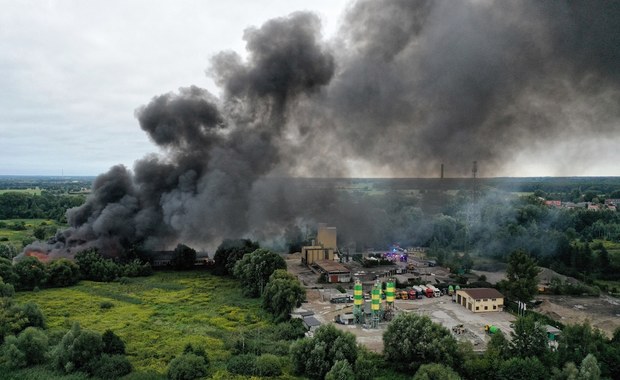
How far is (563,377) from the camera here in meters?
18.4

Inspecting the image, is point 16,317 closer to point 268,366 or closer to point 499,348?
point 268,366

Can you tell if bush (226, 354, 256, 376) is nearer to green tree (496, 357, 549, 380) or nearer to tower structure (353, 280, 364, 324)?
tower structure (353, 280, 364, 324)

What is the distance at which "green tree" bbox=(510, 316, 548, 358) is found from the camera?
67.1 ft

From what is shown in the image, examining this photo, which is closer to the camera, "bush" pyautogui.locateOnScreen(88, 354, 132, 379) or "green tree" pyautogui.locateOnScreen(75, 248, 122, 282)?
"bush" pyautogui.locateOnScreen(88, 354, 132, 379)

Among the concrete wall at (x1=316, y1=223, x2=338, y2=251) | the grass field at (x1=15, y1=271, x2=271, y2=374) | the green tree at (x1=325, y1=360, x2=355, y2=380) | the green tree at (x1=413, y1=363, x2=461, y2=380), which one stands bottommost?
the grass field at (x1=15, y1=271, x2=271, y2=374)

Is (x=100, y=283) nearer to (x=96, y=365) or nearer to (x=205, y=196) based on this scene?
(x=205, y=196)

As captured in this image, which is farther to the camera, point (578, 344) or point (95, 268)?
point (95, 268)

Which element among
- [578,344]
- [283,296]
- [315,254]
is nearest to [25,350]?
[283,296]

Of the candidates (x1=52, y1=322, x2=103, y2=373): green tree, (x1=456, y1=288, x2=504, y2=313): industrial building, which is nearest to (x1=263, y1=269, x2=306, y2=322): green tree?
(x1=52, y1=322, x2=103, y2=373): green tree

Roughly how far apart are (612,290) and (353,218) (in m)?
30.4

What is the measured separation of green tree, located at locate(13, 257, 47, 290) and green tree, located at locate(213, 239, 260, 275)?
14.8 meters

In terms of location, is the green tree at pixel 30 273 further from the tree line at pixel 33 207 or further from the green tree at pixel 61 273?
the tree line at pixel 33 207

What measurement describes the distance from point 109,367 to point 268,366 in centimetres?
758

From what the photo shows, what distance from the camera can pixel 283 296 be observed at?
2839 centimetres
